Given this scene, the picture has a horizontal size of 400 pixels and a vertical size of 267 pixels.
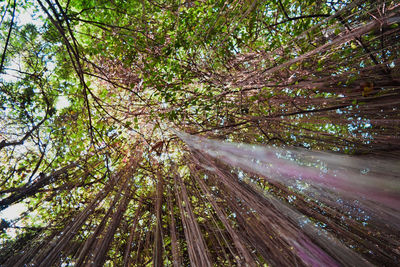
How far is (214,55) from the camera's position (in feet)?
7.21

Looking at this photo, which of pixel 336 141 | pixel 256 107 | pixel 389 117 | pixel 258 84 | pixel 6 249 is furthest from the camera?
pixel 256 107

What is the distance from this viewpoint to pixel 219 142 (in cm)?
237

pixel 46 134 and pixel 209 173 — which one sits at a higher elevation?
pixel 46 134

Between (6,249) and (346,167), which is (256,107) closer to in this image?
(346,167)

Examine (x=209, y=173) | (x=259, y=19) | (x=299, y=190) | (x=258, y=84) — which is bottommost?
(x=299, y=190)

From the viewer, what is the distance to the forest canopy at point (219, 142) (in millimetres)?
1392

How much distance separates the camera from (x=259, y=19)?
1.90 m

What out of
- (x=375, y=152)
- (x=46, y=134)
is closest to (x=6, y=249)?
(x=46, y=134)

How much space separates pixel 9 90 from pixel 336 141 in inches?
130

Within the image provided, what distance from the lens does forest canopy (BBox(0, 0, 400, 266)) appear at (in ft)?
4.57

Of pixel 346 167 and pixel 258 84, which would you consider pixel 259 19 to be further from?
pixel 346 167

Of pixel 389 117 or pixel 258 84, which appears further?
pixel 258 84

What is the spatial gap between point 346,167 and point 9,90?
3317 mm

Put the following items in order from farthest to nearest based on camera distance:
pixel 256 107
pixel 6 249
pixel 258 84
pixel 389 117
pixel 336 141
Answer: pixel 256 107 → pixel 336 141 → pixel 258 84 → pixel 389 117 → pixel 6 249
